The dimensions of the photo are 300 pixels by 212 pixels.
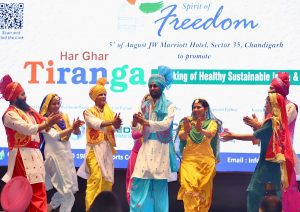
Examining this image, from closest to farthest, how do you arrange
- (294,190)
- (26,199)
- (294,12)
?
(26,199), (294,190), (294,12)

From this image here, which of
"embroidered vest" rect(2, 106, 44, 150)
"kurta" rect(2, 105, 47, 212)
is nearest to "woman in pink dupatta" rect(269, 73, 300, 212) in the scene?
"kurta" rect(2, 105, 47, 212)

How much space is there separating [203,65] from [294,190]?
6.98ft

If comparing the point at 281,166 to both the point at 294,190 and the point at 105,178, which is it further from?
the point at 105,178

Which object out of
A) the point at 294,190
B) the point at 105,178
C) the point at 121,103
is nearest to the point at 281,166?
the point at 294,190

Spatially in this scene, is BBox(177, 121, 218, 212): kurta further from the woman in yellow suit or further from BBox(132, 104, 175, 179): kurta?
BBox(132, 104, 175, 179): kurta

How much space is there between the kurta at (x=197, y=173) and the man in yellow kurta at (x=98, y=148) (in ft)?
2.70

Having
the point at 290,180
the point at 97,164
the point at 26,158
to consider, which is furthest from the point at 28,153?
the point at 290,180

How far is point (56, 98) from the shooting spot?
7770 millimetres

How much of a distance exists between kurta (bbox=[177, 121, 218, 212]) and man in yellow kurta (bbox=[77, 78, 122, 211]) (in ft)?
2.70

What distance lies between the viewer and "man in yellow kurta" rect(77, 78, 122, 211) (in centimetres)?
743

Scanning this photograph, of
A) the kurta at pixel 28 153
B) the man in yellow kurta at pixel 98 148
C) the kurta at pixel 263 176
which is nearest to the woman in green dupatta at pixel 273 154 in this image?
the kurta at pixel 263 176

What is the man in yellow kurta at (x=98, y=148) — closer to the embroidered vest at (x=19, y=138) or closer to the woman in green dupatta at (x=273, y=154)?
the embroidered vest at (x=19, y=138)

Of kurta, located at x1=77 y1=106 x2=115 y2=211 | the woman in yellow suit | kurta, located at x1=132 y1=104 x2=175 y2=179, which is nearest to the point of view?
kurta, located at x1=132 y1=104 x2=175 y2=179

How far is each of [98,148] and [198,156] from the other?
1.10m
